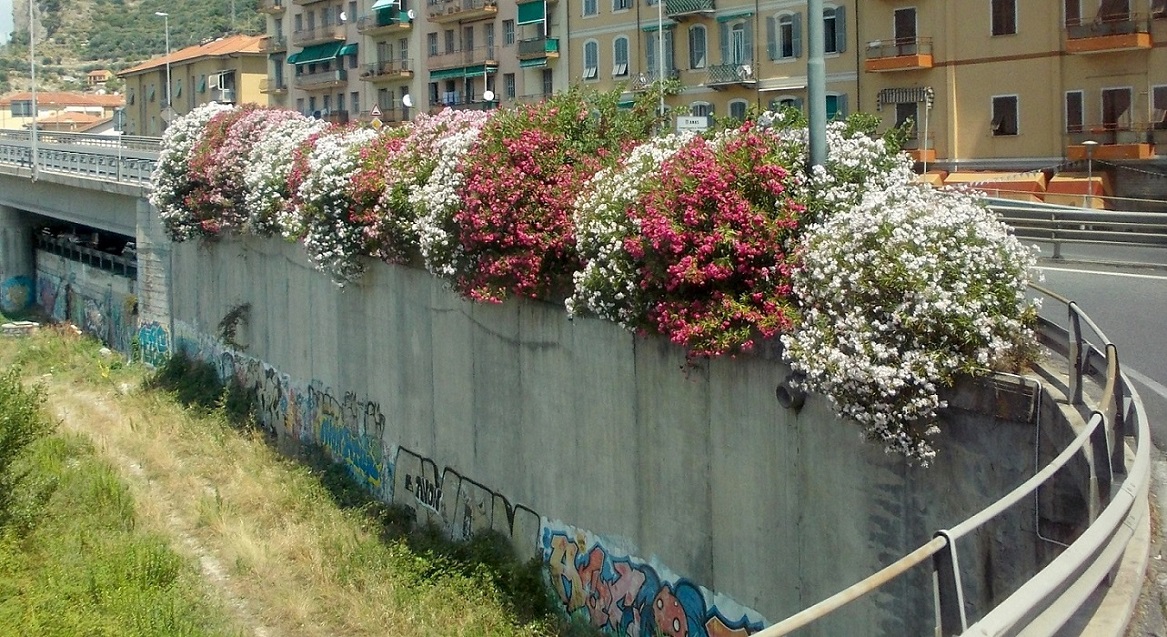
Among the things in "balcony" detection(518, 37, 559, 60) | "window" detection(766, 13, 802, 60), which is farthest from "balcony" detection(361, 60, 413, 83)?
"window" detection(766, 13, 802, 60)

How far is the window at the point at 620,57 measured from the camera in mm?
46844

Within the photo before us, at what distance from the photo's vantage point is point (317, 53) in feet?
222

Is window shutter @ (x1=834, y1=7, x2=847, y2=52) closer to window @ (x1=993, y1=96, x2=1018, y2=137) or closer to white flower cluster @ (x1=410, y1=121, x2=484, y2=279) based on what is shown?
window @ (x1=993, y1=96, x2=1018, y2=137)

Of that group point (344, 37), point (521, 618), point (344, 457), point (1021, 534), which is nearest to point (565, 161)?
point (521, 618)

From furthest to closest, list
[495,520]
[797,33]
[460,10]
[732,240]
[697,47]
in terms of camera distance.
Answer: [460,10] < [697,47] < [797,33] < [495,520] < [732,240]

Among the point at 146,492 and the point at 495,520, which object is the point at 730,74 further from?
the point at 495,520

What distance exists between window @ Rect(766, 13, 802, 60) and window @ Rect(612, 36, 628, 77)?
744cm

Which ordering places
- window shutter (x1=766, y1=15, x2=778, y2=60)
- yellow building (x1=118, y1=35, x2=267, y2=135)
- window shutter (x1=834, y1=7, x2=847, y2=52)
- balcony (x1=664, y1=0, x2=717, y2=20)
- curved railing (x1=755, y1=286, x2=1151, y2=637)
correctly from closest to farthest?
curved railing (x1=755, y1=286, x2=1151, y2=637) → window shutter (x1=834, y1=7, x2=847, y2=52) → window shutter (x1=766, y1=15, x2=778, y2=60) → balcony (x1=664, y1=0, x2=717, y2=20) → yellow building (x1=118, y1=35, x2=267, y2=135)

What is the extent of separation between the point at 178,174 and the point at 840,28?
23.0m

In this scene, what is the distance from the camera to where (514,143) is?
14086 millimetres

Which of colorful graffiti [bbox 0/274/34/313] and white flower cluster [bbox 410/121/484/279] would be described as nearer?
white flower cluster [bbox 410/121/484/279]

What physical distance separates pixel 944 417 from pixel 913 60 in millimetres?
31141

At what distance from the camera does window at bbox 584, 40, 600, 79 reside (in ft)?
159

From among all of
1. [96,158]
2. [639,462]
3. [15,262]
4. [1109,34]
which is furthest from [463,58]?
[639,462]
